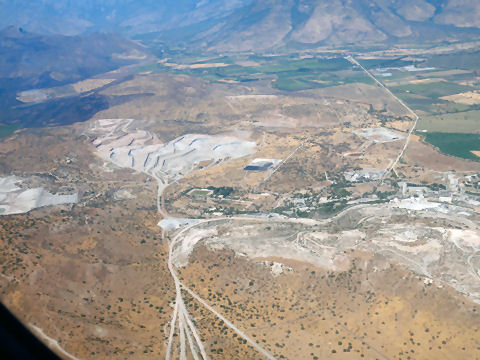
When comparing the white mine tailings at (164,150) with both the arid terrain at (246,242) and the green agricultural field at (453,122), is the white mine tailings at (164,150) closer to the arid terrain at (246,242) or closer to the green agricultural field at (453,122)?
the arid terrain at (246,242)

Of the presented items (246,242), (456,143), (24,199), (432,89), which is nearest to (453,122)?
(456,143)

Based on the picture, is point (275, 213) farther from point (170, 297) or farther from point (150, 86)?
point (150, 86)

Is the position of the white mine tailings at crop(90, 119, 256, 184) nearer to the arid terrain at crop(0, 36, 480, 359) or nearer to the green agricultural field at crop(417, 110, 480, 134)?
the arid terrain at crop(0, 36, 480, 359)

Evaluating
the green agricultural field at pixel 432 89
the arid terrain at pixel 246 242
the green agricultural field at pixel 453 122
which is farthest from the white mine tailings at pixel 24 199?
the green agricultural field at pixel 432 89

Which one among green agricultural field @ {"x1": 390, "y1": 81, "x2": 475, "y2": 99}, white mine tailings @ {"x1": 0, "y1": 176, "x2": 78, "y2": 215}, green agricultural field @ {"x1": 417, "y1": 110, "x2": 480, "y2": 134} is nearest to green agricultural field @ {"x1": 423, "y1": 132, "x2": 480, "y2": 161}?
green agricultural field @ {"x1": 417, "y1": 110, "x2": 480, "y2": 134}

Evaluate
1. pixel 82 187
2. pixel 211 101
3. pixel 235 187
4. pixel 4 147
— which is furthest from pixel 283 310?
pixel 211 101
